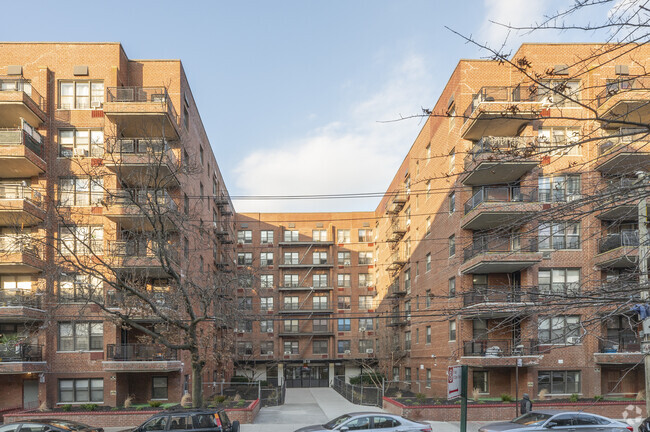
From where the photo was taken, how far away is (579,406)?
75.0ft

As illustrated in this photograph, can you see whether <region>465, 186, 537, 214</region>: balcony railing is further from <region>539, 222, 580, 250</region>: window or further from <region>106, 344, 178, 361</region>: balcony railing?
<region>106, 344, 178, 361</region>: balcony railing

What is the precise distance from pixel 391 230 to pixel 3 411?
3257 centimetres

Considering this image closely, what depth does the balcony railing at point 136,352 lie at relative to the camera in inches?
1034

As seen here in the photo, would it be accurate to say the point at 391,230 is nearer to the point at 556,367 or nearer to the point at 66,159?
the point at 556,367

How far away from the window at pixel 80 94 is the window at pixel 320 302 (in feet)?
110

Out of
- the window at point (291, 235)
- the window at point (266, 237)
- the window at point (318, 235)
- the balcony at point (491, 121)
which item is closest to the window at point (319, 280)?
the window at point (318, 235)

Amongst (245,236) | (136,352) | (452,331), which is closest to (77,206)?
(136,352)

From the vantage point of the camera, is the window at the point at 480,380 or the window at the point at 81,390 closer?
the window at the point at 81,390

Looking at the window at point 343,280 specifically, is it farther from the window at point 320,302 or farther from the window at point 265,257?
the window at point 265,257

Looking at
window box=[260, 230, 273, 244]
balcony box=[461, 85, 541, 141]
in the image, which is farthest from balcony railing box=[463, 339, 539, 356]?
window box=[260, 230, 273, 244]

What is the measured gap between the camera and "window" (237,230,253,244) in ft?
188

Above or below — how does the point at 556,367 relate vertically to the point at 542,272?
below

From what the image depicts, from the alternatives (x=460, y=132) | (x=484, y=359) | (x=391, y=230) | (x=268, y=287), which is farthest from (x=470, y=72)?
(x=268, y=287)

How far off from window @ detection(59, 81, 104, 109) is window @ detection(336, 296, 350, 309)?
1383 inches
